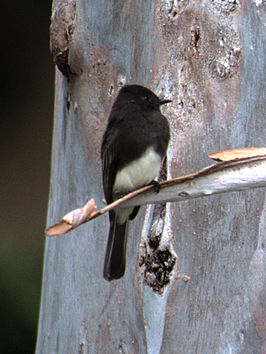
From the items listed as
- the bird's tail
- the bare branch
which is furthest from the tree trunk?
the bare branch

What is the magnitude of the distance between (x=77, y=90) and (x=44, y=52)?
1.87 metres

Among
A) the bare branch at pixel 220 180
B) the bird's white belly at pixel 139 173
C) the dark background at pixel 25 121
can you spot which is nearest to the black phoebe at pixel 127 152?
the bird's white belly at pixel 139 173

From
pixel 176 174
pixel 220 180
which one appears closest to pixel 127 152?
pixel 176 174

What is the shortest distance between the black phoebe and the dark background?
1.56 metres

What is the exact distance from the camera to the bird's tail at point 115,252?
196 centimetres

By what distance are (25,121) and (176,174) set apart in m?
2.18

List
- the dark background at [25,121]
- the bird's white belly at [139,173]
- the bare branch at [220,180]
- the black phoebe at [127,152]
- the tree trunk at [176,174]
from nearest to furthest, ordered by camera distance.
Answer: the bare branch at [220,180] < the tree trunk at [176,174] < the black phoebe at [127,152] < the bird's white belly at [139,173] < the dark background at [25,121]

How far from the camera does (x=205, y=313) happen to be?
1910mm

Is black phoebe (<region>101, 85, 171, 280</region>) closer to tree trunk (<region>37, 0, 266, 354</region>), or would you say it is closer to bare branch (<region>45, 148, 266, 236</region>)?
tree trunk (<region>37, 0, 266, 354</region>)

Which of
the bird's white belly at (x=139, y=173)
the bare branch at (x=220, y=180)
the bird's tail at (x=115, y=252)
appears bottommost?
the bird's tail at (x=115, y=252)

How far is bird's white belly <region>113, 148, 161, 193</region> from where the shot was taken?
7.05 ft

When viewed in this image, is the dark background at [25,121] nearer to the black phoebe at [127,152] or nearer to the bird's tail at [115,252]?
the black phoebe at [127,152]

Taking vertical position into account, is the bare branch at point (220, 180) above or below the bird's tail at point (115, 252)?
above

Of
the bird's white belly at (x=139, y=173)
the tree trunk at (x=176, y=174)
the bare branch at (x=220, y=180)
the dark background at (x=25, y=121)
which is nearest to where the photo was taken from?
the bare branch at (x=220, y=180)
